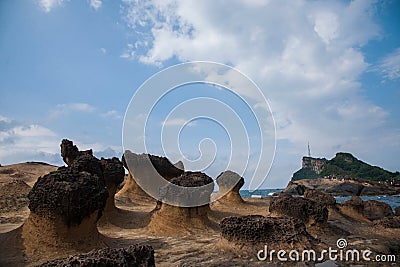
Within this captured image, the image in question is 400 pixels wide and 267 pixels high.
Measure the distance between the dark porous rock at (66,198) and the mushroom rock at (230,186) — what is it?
38.4 feet

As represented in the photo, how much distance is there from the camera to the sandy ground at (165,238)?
606cm

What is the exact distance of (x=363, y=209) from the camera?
16125 millimetres

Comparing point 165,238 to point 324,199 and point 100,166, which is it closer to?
point 100,166

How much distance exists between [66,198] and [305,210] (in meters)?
6.86

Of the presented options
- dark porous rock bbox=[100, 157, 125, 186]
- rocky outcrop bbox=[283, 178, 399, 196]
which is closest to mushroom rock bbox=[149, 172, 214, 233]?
dark porous rock bbox=[100, 157, 125, 186]

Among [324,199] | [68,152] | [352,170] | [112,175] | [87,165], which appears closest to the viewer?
[87,165]

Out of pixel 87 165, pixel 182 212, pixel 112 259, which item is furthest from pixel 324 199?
pixel 112 259

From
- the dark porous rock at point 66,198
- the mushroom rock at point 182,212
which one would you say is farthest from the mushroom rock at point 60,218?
the mushroom rock at point 182,212

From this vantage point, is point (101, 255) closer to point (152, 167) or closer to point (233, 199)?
point (152, 167)

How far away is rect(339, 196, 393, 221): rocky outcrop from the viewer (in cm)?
1496

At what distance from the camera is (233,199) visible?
1811 centimetres

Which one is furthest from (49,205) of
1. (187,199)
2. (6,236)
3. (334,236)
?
(334,236)

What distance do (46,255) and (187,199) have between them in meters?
4.94

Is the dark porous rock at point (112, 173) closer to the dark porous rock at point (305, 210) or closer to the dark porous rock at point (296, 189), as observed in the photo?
the dark porous rock at point (305, 210)
